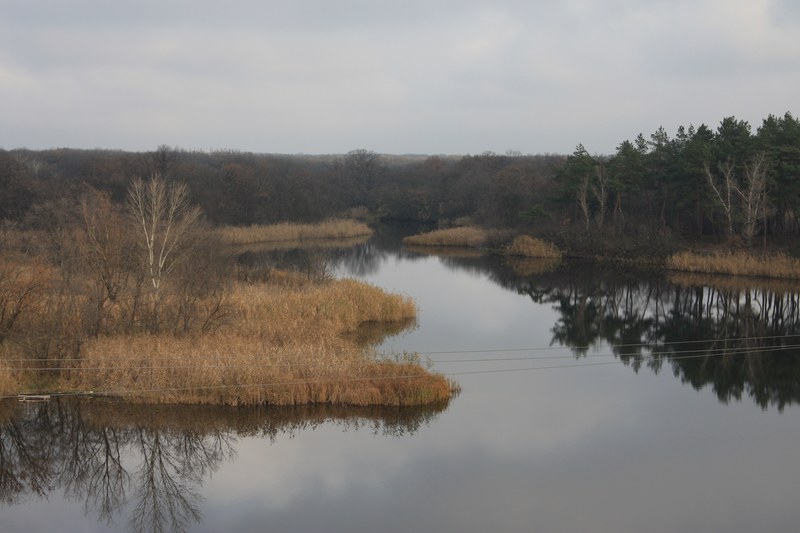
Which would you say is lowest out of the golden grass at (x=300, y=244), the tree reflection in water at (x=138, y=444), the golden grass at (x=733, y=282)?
the tree reflection in water at (x=138, y=444)

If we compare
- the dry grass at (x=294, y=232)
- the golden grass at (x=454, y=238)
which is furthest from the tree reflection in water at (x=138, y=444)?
the golden grass at (x=454, y=238)

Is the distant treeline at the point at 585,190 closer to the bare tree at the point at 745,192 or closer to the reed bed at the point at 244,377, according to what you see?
the bare tree at the point at 745,192

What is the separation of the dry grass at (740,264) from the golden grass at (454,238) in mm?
14212

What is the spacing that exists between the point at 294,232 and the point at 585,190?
18983 millimetres

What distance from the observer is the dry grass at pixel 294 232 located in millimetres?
44553

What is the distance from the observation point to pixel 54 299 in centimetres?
1569

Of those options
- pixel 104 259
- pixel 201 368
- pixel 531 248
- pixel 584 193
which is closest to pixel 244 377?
pixel 201 368

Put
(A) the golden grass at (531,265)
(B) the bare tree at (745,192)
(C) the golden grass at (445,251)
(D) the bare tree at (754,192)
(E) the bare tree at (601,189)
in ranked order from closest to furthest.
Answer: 1. (D) the bare tree at (754,192)
2. (B) the bare tree at (745,192)
3. (A) the golden grass at (531,265)
4. (E) the bare tree at (601,189)
5. (C) the golden grass at (445,251)

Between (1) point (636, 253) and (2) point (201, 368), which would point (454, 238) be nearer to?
(1) point (636, 253)

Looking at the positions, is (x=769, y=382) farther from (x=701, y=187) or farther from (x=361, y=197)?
(x=361, y=197)

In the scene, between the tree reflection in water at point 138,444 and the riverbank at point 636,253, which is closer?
the tree reflection in water at point 138,444

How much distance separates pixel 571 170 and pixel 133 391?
3126cm

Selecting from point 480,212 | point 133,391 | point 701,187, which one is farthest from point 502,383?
point 480,212

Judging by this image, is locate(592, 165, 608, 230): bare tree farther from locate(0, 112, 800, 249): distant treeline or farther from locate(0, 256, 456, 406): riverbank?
locate(0, 256, 456, 406): riverbank
